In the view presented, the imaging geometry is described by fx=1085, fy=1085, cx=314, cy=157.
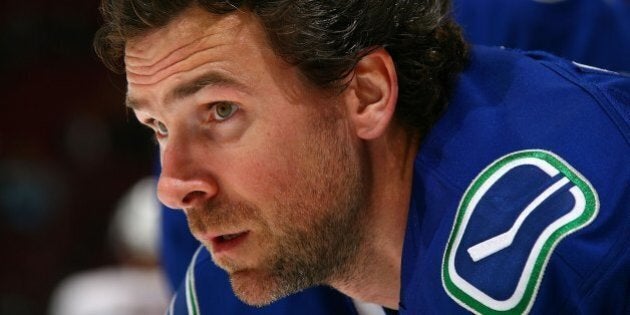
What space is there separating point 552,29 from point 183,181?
3.36ft

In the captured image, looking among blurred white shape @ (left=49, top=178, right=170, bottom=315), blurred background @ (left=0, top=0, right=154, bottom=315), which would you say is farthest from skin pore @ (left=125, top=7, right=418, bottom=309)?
blurred background @ (left=0, top=0, right=154, bottom=315)

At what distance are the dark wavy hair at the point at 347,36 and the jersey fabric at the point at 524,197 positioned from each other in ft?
0.15

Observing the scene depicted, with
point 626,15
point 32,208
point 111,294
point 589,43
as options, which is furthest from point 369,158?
point 32,208

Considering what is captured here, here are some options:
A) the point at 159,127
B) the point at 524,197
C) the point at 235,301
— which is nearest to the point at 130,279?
the point at 235,301

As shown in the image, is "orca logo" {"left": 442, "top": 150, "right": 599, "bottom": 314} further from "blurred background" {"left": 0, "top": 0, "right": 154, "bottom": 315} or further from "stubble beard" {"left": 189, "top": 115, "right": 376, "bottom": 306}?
"blurred background" {"left": 0, "top": 0, "right": 154, "bottom": 315}

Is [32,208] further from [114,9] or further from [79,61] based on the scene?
[114,9]

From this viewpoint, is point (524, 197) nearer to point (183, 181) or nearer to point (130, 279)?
point (183, 181)

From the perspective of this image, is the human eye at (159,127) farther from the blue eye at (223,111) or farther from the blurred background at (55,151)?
the blurred background at (55,151)

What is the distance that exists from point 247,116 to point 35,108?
2734mm

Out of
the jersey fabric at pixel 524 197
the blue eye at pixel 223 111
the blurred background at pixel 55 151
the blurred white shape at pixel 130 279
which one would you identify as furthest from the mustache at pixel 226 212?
the blurred background at pixel 55 151

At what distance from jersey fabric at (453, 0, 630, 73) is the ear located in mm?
647

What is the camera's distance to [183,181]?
58.6 inches


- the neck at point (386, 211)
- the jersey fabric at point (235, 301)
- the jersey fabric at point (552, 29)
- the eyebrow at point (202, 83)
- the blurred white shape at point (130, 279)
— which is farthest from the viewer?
the blurred white shape at point (130, 279)

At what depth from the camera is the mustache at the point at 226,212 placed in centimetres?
151
